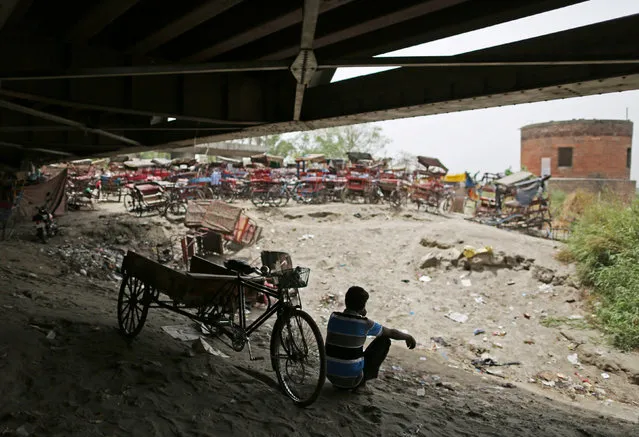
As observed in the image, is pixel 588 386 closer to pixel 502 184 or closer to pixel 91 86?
pixel 91 86

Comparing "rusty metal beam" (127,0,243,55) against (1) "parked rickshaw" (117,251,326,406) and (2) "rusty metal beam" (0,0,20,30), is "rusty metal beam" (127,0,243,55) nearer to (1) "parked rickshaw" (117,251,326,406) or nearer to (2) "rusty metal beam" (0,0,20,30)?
(2) "rusty metal beam" (0,0,20,30)

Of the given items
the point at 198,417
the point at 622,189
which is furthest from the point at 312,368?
the point at 622,189

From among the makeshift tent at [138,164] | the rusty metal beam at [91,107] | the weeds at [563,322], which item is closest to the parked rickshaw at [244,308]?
the rusty metal beam at [91,107]

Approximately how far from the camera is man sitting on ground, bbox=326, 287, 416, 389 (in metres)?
3.90

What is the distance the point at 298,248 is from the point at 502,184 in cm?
945

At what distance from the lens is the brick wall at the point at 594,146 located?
1090 inches

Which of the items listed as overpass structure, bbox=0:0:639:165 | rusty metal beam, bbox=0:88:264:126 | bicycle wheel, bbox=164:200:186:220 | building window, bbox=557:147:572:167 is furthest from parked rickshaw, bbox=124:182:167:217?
building window, bbox=557:147:572:167

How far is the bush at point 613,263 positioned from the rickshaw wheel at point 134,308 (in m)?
7.97

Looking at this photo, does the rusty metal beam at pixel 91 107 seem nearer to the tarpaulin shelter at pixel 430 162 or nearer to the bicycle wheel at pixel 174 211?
the bicycle wheel at pixel 174 211

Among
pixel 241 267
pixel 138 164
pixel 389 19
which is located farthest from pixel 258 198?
pixel 389 19

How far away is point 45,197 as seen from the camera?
46.3 feet

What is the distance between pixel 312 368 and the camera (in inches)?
148

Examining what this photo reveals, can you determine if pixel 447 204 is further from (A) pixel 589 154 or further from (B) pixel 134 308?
(B) pixel 134 308

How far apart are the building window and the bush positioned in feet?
63.8
